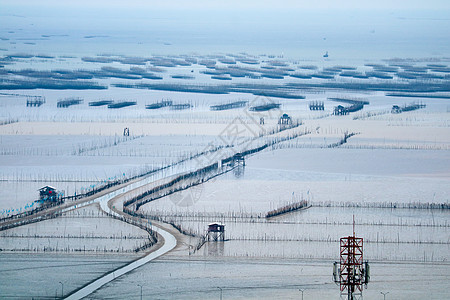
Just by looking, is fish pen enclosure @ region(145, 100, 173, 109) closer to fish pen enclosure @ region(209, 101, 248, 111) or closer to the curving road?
fish pen enclosure @ region(209, 101, 248, 111)

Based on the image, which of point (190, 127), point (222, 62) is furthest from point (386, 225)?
point (222, 62)

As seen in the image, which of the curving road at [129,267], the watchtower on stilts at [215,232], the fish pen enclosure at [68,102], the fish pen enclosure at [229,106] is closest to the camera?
the curving road at [129,267]

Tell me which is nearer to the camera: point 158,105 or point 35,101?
point 158,105

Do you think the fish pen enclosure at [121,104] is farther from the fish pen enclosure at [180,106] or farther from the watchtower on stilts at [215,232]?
the watchtower on stilts at [215,232]

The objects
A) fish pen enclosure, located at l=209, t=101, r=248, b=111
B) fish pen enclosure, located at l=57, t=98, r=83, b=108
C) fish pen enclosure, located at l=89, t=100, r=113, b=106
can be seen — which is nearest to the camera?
fish pen enclosure, located at l=209, t=101, r=248, b=111

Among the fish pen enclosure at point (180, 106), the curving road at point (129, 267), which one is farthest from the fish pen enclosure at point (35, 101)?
the curving road at point (129, 267)

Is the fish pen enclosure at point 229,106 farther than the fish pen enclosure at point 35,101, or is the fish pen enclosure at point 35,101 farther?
the fish pen enclosure at point 35,101

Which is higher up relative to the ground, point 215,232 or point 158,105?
point 158,105

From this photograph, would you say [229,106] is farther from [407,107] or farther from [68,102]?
[407,107]

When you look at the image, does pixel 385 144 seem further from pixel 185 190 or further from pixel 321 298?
pixel 321 298

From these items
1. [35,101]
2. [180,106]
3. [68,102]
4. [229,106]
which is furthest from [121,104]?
[229,106]

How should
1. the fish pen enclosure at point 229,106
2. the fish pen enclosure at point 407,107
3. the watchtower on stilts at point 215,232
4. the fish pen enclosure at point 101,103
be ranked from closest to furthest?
the watchtower on stilts at point 215,232
the fish pen enclosure at point 407,107
the fish pen enclosure at point 229,106
the fish pen enclosure at point 101,103

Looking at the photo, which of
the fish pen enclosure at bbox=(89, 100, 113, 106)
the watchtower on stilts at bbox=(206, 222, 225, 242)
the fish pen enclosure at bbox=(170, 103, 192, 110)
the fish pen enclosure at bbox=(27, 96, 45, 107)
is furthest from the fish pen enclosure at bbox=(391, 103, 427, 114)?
the watchtower on stilts at bbox=(206, 222, 225, 242)
